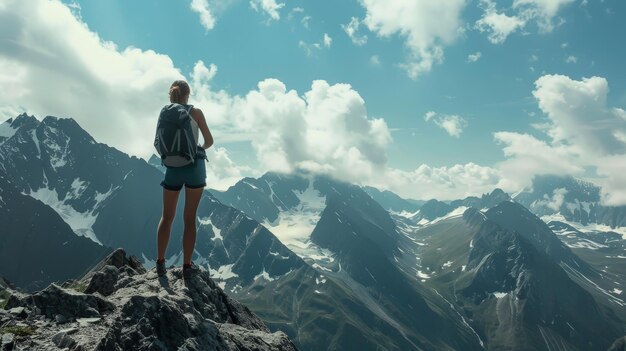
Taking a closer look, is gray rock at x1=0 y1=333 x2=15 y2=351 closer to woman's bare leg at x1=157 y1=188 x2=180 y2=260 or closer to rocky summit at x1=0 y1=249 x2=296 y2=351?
rocky summit at x1=0 y1=249 x2=296 y2=351

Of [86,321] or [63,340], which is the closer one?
[63,340]

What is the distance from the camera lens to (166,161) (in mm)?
11062

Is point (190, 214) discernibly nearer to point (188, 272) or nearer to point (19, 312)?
point (188, 272)

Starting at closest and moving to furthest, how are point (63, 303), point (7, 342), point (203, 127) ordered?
1. point (7, 342)
2. point (63, 303)
3. point (203, 127)

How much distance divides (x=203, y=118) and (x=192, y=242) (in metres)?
3.68

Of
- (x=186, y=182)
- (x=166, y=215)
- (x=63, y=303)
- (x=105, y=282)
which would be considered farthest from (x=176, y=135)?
(x=105, y=282)

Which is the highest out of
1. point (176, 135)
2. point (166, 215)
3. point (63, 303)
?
point (176, 135)

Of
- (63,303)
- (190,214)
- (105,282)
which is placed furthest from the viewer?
(105,282)

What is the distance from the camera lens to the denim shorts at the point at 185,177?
440 inches

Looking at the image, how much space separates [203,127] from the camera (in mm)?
11391

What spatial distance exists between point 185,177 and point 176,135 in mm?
1187

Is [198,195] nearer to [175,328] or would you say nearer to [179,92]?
[179,92]

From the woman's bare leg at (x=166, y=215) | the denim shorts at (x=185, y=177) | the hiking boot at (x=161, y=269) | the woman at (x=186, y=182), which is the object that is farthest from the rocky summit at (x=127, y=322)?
the denim shorts at (x=185, y=177)

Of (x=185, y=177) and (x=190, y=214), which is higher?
(x=185, y=177)
